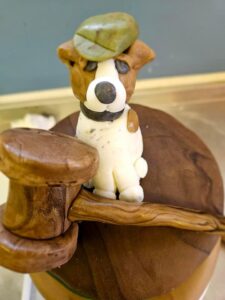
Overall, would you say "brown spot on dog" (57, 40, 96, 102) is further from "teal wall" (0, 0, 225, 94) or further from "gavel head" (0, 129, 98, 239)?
"teal wall" (0, 0, 225, 94)

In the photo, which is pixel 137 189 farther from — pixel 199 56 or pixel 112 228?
pixel 199 56

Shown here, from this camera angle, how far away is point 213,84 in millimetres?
1021

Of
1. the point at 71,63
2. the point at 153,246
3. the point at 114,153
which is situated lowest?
the point at 153,246

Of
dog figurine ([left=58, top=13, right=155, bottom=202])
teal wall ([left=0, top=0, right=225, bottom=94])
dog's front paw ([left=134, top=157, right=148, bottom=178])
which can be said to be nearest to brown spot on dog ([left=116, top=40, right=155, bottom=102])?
dog figurine ([left=58, top=13, right=155, bottom=202])

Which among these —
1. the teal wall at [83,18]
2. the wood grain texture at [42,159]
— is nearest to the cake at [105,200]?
the wood grain texture at [42,159]

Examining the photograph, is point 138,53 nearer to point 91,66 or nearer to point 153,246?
point 91,66

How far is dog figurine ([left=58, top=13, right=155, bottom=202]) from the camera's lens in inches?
18.7

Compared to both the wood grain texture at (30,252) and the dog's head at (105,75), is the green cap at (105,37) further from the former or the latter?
the wood grain texture at (30,252)

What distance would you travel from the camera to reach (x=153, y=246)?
0.53 m

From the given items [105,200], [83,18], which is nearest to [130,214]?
[105,200]

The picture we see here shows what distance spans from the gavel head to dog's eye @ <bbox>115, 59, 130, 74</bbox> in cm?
10

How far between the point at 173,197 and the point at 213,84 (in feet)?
1.70

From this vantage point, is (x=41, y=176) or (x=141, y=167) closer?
(x=41, y=176)

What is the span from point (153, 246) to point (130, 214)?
68 millimetres
